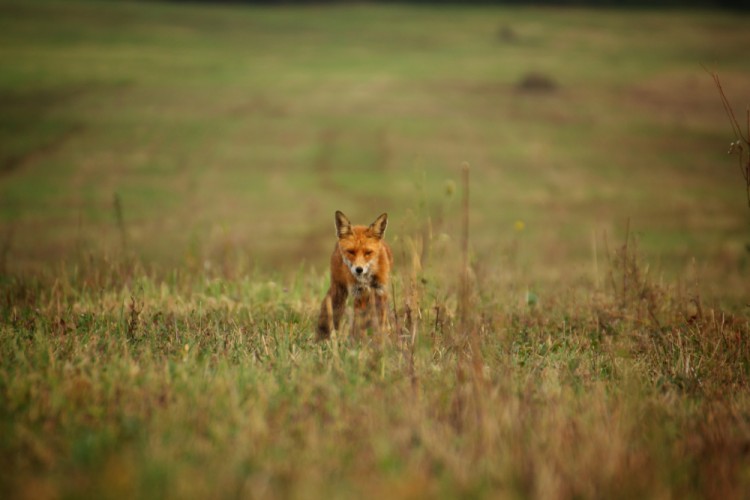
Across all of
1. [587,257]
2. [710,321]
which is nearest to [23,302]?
[710,321]

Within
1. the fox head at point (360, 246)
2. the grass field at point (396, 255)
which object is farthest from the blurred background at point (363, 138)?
the fox head at point (360, 246)

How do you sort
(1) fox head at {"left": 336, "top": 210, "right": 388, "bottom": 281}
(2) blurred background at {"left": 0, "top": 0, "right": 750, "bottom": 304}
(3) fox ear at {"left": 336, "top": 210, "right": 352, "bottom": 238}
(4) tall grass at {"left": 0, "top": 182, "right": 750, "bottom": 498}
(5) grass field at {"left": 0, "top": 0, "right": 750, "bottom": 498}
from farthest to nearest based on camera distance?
(2) blurred background at {"left": 0, "top": 0, "right": 750, "bottom": 304}
(3) fox ear at {"left": 336, "top": 210, "right": 352, "bottom": 238}
(1) fox head at {"left": 336, "top": 210, "right": 388, "bottom": 281}
(5) grass field at {"left": 0, "top": 0, "right": 750, "bottom": 498}
(4) tall grass at {"left": 0, "top": 182, "right": 750, "bottom": 498}

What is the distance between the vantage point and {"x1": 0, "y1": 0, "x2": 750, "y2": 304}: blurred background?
24281 millimetres

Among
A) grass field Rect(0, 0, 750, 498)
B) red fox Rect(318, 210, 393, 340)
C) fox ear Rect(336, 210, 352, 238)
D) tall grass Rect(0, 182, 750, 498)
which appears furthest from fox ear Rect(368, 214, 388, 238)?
tall grass Rect(0, 182, 750, 498)

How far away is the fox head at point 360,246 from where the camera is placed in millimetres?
6953

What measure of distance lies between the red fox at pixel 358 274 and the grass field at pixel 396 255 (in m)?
0.31

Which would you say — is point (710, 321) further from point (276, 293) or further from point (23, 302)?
point (23, 302)

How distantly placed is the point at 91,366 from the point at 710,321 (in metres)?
5.87

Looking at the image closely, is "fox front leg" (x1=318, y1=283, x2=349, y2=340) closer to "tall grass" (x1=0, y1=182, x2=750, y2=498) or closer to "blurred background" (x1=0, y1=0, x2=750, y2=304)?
"tall grass" (x1=0, y1=182, x2=750, y2=498)

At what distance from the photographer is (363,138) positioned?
48.2 meters

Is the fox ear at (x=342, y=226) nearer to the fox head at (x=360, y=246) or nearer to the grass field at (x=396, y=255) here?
the fox head at (x=360, y=246)

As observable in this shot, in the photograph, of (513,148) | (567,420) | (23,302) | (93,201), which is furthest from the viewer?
(513,148)

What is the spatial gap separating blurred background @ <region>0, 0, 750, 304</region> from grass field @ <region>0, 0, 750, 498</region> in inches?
12.5

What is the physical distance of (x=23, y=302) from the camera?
28.0 ft
